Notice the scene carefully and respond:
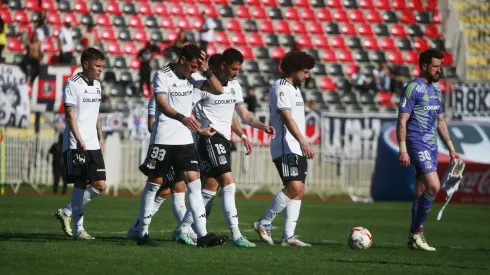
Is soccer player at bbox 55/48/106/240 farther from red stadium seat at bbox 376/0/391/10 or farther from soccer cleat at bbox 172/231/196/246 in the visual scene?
red stadium seat at bbox 376/0/391/10

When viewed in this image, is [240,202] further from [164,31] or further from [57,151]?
[164,31]

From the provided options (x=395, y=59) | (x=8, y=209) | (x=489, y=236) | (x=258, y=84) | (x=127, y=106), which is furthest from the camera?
(x=395, y=59)

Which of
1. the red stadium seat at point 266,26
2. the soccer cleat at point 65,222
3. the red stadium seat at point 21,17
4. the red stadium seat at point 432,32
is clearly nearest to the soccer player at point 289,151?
the soccer cleat at point 65,222

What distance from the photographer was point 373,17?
36.6 meters

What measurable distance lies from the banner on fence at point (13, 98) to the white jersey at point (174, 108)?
1367 cm

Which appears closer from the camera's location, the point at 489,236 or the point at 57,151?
the point at 489,236

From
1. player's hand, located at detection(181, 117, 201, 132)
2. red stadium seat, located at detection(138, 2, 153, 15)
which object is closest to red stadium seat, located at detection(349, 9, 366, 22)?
red stadium seat, located at detection(138, 2, 153, 15)

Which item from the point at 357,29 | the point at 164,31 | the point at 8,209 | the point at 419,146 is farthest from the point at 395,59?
the point at 419,146

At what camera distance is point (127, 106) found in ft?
88.0

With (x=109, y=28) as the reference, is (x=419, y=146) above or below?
below

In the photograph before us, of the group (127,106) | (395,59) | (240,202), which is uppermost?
(395,59)

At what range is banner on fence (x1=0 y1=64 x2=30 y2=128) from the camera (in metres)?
24.0

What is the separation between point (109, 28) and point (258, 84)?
5.13 metres

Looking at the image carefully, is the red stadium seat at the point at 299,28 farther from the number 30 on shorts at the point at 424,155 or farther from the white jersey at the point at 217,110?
the number 30 on shorts at the point at 424,155
